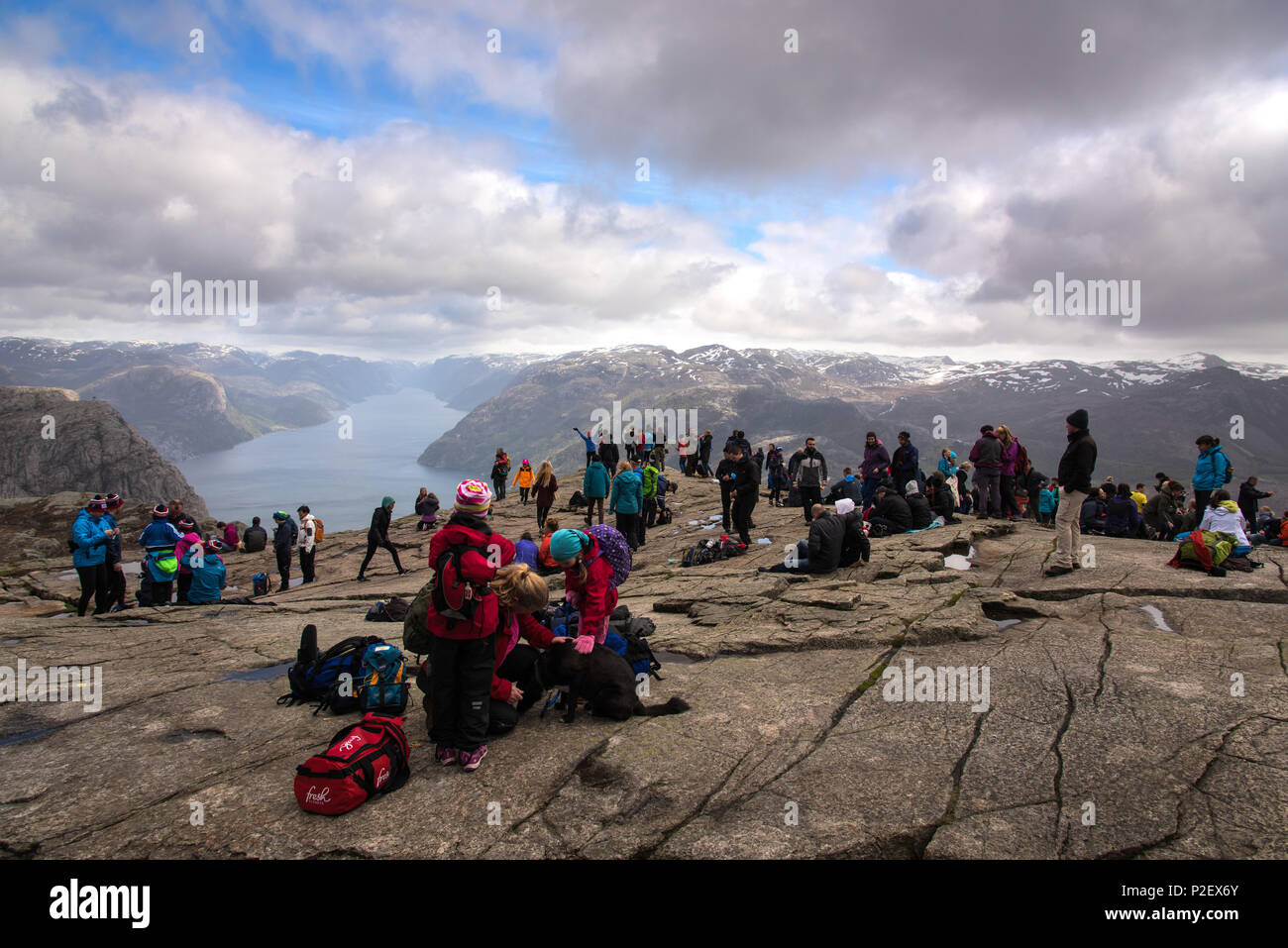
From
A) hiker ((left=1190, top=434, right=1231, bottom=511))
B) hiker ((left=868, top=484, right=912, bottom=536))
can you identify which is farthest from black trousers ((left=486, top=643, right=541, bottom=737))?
hiker ((left=1190, top=434, right=1231, bottom=511))

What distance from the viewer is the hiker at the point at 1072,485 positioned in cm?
1142

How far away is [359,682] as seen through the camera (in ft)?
23.5

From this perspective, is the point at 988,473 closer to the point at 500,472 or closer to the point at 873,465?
the point at 873,465

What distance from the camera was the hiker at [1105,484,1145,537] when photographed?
754 inches

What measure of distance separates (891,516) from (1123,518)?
8.70 m

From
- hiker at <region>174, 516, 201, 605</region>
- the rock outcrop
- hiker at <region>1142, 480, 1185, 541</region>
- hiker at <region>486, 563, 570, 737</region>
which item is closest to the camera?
the rock outcrop

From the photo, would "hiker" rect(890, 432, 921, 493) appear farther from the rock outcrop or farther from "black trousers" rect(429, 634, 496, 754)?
"black trousers" rect(429, 634, 496, 754)

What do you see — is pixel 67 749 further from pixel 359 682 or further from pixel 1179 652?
pixel 1179 652

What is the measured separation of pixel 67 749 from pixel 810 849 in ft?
24.4

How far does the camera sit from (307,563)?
19.1 metres

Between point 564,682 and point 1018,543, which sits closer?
point 564,682

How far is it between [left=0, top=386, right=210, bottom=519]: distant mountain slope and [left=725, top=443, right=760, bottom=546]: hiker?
91983 mm

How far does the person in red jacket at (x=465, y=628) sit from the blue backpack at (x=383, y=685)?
4.52ft
